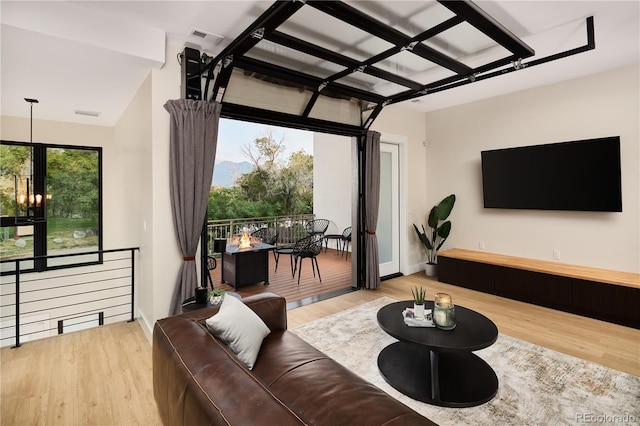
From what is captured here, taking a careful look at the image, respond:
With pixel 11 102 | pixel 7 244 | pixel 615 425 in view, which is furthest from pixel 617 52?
pixel 7 244

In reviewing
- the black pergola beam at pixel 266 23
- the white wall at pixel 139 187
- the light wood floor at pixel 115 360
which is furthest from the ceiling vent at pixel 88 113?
the light wood floor at pixel 115 360

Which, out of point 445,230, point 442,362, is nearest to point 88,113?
point 442,362

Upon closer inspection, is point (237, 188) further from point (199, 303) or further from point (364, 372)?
point (364, 372)

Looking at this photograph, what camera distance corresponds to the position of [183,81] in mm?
3039

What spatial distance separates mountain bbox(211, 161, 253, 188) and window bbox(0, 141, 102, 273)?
4.31 m

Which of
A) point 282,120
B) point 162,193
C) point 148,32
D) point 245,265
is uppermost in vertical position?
point 148,32

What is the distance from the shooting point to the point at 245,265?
16.3 ft

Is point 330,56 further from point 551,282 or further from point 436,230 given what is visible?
point 551,282

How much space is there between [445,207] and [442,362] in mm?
3383

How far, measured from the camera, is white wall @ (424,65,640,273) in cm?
382

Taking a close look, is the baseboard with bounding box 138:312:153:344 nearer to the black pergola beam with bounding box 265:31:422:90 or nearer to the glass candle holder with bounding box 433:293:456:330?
the glass candle holder with bounding box 433:293:456:330

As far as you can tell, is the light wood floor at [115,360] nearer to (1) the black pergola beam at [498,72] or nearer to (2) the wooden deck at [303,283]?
(2) the wooden deck at [303,283]

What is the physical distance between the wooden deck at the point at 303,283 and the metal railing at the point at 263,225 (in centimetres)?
156

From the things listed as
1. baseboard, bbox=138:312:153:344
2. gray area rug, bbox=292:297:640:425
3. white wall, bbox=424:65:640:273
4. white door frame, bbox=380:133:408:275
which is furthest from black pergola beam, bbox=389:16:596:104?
baseboard, bbox=138:312:153:344
